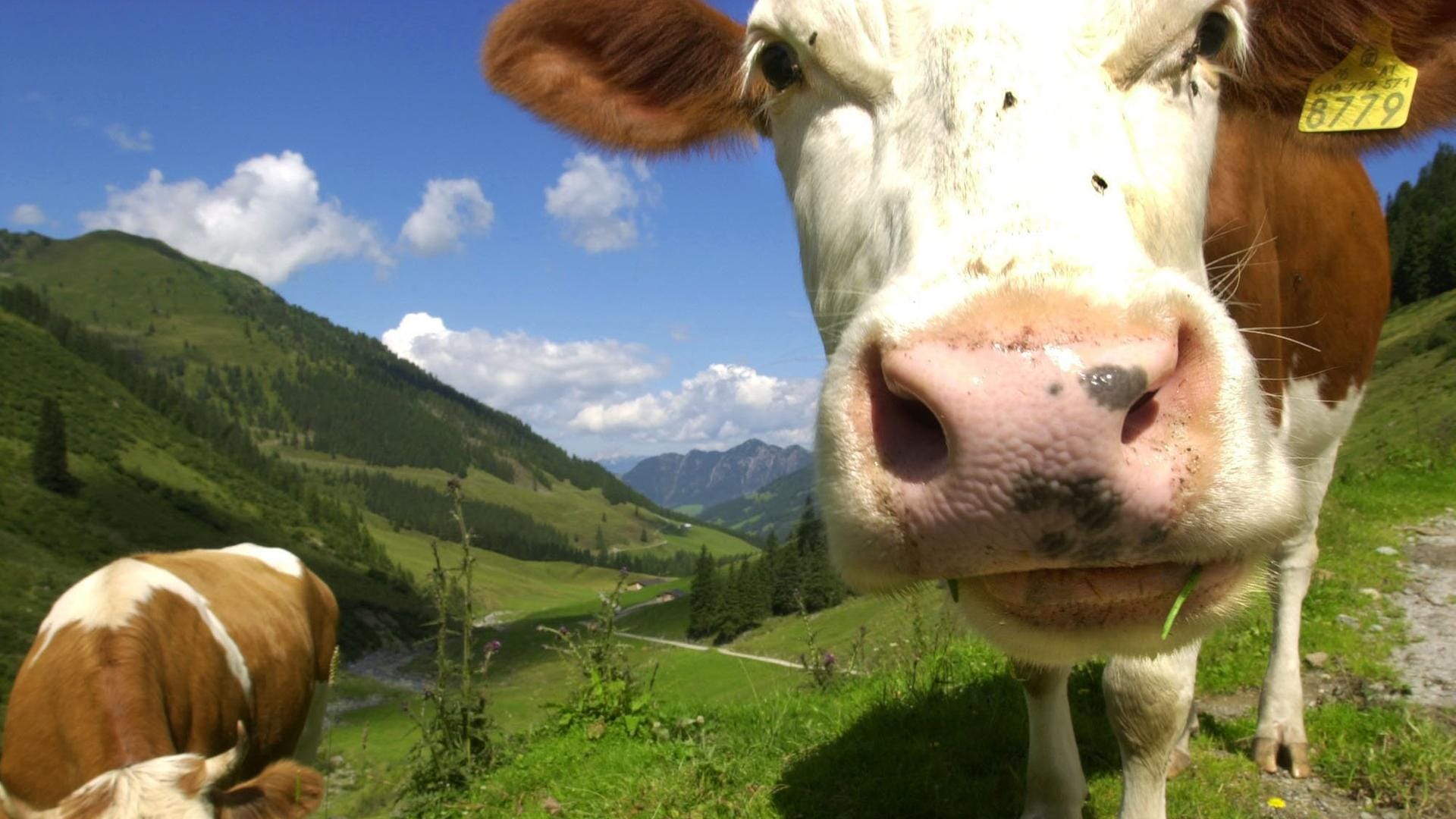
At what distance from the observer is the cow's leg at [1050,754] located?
3.79 metres

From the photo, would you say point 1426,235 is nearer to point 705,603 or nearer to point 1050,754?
point 705,603

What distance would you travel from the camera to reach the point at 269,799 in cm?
527

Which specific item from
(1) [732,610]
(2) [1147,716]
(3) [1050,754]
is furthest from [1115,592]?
(1) [732,610]

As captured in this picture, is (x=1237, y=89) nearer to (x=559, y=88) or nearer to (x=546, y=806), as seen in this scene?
(x=559, y=88)

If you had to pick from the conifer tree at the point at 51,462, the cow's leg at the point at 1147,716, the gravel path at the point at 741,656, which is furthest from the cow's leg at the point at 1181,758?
the conifer tree at the point at 51,462

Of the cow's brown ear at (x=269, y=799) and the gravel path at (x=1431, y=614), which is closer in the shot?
the gravel path at (x=1431, y=614)

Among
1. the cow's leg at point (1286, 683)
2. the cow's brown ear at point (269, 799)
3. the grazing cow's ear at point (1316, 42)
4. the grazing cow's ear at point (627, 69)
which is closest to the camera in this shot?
the grazing cow's ear at point (1316, 42)

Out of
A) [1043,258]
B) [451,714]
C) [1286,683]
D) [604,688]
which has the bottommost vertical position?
[451,714]

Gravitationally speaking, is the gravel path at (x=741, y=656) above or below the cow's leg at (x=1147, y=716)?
below

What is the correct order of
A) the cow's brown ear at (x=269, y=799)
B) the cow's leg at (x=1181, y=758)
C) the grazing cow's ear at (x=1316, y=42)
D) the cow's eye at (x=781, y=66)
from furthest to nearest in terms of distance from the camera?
the cow's brown ear at (x=269, y=799), the cow's leg at (x=1181, y=758), the grazing cow's ear at (x=1316, y=42), the cow's eye at (x=781, y=66)

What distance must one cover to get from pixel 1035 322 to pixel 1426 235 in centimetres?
9053

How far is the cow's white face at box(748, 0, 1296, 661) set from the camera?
1.39 metres

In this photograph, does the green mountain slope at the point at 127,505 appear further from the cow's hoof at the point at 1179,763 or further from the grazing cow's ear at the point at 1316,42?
the grazing cow's ear at the point at 1316,42

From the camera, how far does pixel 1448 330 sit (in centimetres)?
4950
